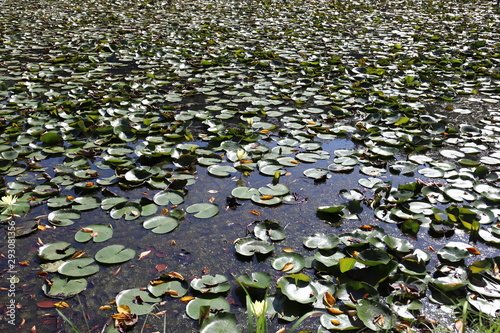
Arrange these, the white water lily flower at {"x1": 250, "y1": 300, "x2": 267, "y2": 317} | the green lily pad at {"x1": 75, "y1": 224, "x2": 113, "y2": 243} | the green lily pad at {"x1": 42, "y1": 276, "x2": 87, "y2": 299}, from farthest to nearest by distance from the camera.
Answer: the green lily pad at {"x1": 75, "y1": 224, "x2": 113, "y2": 243} → the green lily pad at {"x1": 42, "y1": 276, "x2": 87, "y2": 299} → the white water lily flower at {"x1": 250, "y1": 300, "x2": 267, "y2": 317}

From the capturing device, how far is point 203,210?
2.73 metres

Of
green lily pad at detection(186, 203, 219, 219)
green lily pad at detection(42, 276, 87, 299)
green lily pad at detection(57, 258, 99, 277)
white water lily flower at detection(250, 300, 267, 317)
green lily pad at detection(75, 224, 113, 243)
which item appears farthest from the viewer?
green lily pad at detection(186, 203, 219, 219)

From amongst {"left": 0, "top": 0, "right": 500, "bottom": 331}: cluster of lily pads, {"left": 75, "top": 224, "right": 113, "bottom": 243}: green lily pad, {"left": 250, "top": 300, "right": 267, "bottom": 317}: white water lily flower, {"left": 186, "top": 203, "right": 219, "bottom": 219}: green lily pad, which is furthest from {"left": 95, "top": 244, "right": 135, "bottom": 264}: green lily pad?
{"left": 250, "top": 300, "right": 267, "bottom": 317}: white water lily flower

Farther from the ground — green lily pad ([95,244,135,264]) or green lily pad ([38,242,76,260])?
green lily pad ([95,244,135,264])

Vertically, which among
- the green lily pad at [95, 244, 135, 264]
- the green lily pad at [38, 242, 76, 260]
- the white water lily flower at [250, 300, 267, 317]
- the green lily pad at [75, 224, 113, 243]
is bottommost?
the green lily pad at [75, 224, 113, 243]

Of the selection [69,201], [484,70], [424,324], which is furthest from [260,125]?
[484,70]

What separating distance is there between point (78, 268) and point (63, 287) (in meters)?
0.14

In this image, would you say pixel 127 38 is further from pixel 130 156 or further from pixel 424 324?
pixel 424 324

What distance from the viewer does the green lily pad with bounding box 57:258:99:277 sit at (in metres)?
2.15

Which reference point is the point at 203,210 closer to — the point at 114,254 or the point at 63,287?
the point at 114,254

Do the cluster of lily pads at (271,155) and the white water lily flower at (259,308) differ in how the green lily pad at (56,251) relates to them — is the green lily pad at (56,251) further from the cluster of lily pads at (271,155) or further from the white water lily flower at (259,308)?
the white water lily flower at (259,308)

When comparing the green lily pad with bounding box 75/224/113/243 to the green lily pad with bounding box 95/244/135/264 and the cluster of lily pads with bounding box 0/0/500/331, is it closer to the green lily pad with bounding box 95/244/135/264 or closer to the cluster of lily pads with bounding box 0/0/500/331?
the cluster of lily pads with bounding box 0/0/500/331

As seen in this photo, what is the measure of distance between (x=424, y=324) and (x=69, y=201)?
2.18 meters

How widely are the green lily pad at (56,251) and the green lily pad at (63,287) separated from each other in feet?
0.53
